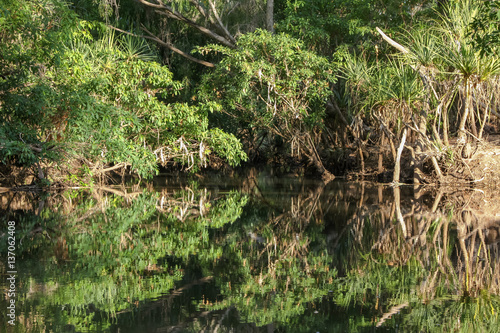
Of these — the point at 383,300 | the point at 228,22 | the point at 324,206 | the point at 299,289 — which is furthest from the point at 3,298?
the point at 228,22

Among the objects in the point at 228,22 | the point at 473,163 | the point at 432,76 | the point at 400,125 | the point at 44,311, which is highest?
the point at 228,22

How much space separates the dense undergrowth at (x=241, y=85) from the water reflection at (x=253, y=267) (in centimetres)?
332

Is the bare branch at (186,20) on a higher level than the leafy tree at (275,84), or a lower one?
higher

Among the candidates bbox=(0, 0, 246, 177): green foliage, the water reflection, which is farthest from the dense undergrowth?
the water reflection

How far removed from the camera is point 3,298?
4.81 m

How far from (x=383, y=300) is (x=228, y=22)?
20.0 m

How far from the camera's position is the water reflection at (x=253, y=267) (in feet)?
14.5

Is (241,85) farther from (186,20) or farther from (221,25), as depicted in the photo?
(186,20)

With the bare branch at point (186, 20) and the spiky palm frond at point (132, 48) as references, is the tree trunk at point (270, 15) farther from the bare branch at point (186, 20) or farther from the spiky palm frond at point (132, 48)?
the spiky palm frond at point (132, 48)

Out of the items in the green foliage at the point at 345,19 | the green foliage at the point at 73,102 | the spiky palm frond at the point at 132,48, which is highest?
the green foliage at the point at 345,19

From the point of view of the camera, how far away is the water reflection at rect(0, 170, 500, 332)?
14.5ft

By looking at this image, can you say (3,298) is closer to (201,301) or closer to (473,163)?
(201,301)

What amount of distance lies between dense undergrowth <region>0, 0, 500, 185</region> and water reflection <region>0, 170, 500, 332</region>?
10.9 ft

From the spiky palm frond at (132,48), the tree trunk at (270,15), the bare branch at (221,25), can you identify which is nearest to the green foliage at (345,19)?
the tree trunk at (270,15)
